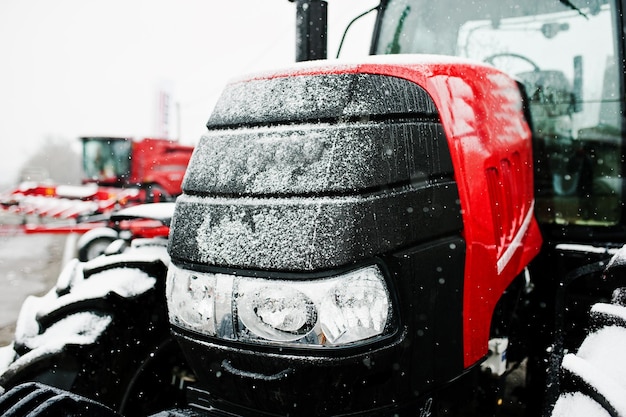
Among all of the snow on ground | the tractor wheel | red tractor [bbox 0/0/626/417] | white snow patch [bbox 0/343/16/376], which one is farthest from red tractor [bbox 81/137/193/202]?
red tractor [bbox 0/0/626/417]

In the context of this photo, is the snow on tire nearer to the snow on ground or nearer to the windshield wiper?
the windshield wiper

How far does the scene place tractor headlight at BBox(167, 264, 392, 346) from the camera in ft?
3.86

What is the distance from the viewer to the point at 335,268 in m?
1.16

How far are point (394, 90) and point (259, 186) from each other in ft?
1.27

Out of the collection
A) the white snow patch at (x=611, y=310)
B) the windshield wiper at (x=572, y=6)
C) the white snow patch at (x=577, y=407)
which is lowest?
the white snow patch at (x=577, y=407)

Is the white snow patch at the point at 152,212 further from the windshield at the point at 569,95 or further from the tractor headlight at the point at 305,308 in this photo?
the windshield at the point at 569,95

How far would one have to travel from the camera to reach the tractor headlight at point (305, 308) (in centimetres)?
118

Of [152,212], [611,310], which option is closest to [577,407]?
[611,310]

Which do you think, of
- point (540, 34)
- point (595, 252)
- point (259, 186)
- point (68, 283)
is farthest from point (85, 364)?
point (540, 34)

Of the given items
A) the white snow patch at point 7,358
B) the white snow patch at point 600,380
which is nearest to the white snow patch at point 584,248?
the white snow patch at point 600,380

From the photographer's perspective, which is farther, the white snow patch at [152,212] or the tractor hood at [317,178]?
the white snow patch at [152,212]

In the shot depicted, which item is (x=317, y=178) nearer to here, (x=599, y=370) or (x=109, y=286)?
(x=599, y=370)

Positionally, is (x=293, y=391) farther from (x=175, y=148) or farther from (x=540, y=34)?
(x=175, y=148)

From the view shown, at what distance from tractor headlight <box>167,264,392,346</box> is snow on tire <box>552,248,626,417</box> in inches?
17.2
